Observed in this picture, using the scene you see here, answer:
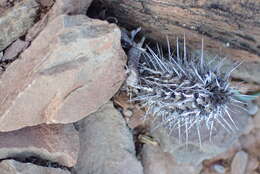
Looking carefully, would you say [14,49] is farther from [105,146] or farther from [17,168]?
[105,146]

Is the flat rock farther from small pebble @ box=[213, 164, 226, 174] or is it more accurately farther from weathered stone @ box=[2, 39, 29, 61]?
small pebble @ box=[213, 164, 226, 174]

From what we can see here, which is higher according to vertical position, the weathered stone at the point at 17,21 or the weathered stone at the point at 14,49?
the weathered stone at the point at 17,21

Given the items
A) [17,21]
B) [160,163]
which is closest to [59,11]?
[17,21]

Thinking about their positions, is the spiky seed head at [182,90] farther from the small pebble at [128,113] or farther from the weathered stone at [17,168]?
the weathered stone at [17,168]

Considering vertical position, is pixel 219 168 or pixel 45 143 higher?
pixel 45 143

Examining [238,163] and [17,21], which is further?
[238,163]

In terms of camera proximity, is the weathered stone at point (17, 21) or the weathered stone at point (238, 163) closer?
the weathered stone at point (17, 21)

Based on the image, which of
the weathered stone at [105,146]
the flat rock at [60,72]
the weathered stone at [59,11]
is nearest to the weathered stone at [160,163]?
the weathered stone at [105,146]
